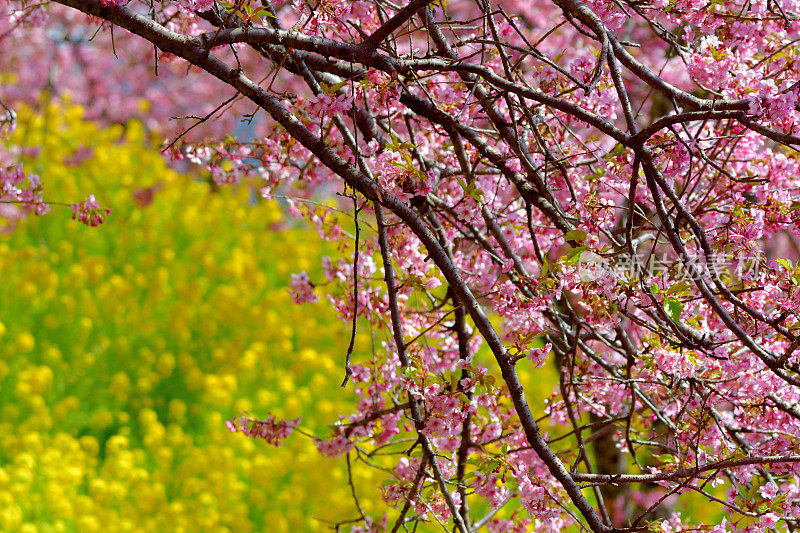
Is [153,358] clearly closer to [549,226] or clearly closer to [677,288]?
[549,226]

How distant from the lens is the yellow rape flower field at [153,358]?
383 cm

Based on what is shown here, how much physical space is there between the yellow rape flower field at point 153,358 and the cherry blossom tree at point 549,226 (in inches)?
61.1

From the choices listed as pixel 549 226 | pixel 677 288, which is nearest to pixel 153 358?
pixel 549 226

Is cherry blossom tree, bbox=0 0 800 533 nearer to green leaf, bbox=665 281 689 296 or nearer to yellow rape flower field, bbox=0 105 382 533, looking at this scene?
green leaf, bbox=665 281 689 296

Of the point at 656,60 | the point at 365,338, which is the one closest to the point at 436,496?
the point at 365,338

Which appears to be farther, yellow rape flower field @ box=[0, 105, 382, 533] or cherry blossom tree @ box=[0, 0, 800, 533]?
yellow rape flower field @ box=[0, 105, 382, 533]

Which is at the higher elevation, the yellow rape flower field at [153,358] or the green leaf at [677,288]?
the yellow rape flower field at [153,358]

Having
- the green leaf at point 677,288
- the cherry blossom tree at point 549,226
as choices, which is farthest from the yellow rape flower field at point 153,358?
the green leaf at point 677,288

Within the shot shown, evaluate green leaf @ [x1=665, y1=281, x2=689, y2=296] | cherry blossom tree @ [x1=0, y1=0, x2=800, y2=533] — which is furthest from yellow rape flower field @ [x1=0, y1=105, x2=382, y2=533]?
green leaf @ [x1=665, y1=281, x2=689, y2=296]

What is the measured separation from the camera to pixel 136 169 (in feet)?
Answer: 21.8

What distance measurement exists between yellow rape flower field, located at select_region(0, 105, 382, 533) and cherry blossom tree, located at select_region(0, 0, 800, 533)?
155 centimetres

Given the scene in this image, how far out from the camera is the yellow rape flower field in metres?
3.83

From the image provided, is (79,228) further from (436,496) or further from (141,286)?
(436,496)

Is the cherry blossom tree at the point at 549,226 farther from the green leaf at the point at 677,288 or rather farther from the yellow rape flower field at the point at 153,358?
the yellow rape flower field at the point at 153,358
